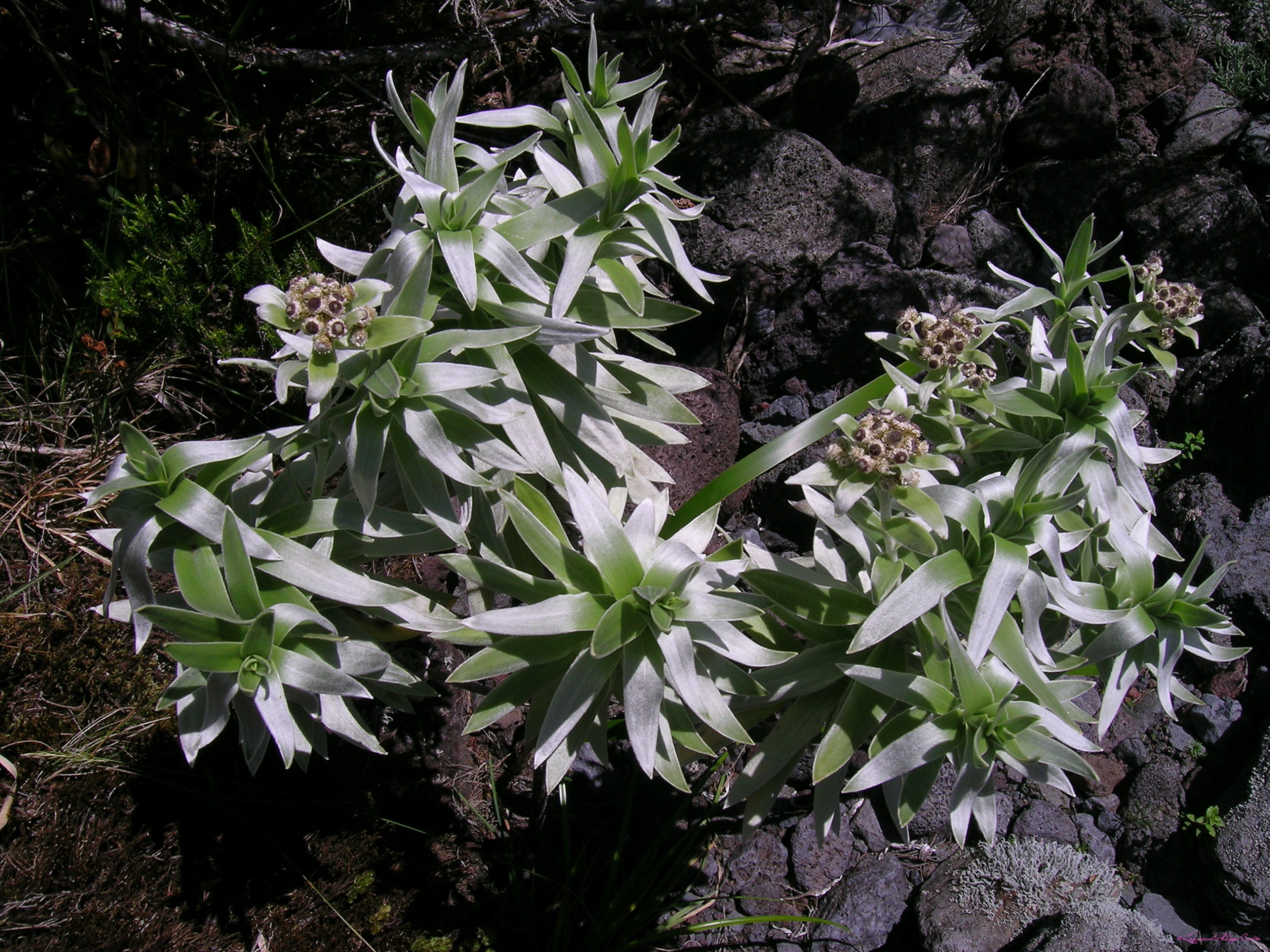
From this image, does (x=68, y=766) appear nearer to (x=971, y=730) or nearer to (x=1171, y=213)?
(x=971, y=730)

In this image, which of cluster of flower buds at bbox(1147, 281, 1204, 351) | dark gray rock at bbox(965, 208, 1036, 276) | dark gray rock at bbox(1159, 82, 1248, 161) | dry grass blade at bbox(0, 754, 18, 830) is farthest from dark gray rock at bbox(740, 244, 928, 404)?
dry grass blade at bbox(0, 754, 18, 830)

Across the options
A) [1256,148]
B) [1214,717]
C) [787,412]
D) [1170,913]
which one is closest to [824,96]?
[787,412]

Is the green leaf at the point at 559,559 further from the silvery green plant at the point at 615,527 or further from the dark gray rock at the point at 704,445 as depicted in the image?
the dark gray rock at the point at 704,445

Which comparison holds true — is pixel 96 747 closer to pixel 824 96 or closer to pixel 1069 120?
pixel 824 96

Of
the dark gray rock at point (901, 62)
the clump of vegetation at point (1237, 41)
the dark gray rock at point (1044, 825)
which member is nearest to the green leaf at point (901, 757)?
the dark gray rock at point (1044, 825)

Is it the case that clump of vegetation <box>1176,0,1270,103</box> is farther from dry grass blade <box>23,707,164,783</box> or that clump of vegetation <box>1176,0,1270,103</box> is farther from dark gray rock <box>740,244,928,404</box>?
dry grass blade <box>23,707,164,783</box>
